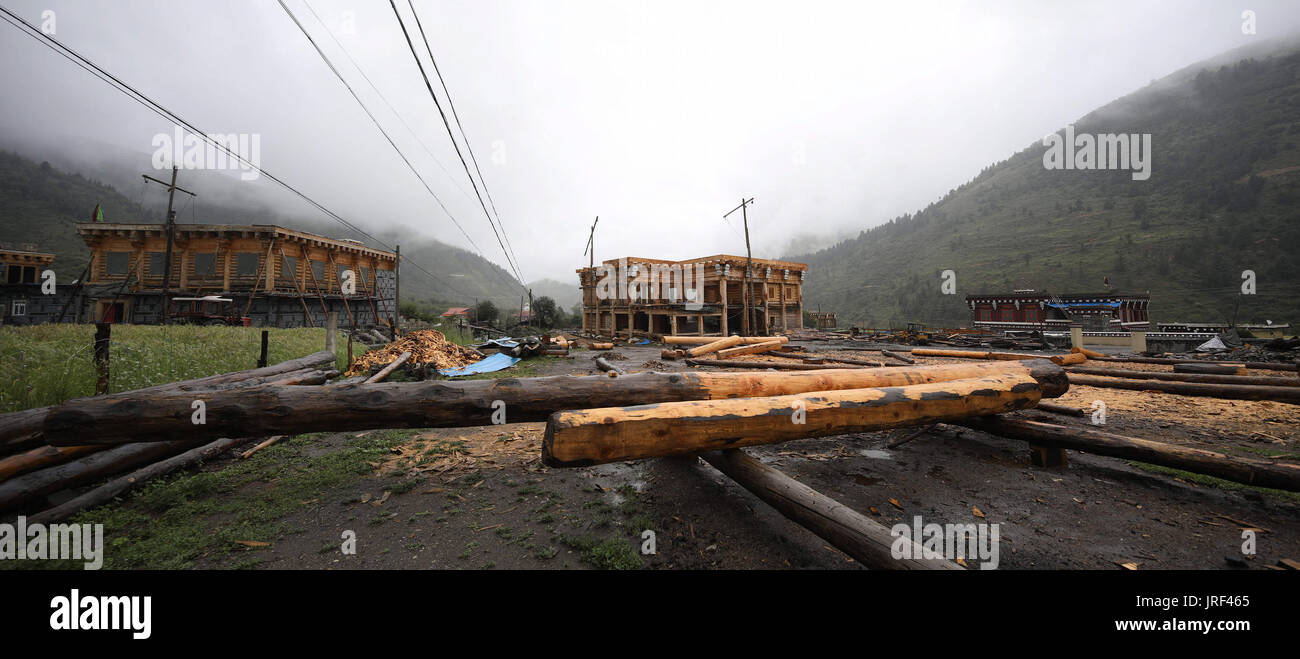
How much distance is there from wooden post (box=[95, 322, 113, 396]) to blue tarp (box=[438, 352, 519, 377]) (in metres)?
5.38

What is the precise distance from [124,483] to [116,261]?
30.4 meters

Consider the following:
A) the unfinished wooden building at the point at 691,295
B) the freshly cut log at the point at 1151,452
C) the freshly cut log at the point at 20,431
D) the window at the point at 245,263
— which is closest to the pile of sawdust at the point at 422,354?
the freshly cut log at the point at 20,431

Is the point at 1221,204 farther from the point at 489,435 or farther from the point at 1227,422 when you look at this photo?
the point at 489,435

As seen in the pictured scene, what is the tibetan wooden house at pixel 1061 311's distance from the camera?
2806 cm

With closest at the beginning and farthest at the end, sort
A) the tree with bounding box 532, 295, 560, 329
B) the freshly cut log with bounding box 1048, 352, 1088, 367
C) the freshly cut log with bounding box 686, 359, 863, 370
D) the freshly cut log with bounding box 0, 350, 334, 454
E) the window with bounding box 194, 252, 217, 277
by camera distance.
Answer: the freshly cut log with bounding box 0, 350, 334, 454 < the freshly cut log with bounding box 1048, 352, 1088, 367 < the freshly cut log with bounding box 686, 359, 863, 370 < the window with bounding box 194, 252, 217, 277 < the tree with bounding box 532, 295, 560, 329

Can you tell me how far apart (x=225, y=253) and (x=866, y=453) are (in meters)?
31.0

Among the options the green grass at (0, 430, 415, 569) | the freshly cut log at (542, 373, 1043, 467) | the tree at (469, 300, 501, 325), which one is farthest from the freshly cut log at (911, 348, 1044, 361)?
the tree at (469, 300, 501, 325)

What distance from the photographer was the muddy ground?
9.06 ft

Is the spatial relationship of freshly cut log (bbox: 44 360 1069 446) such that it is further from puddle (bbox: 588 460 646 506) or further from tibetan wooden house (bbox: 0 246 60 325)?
tibetan wooden house (bbox: 0 246 60 325)

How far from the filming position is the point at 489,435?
5.91 m

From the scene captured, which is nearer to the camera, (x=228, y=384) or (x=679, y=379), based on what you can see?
(x=679, y=379)
